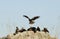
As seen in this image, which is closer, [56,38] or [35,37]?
[35,37]

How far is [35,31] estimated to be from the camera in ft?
97.4

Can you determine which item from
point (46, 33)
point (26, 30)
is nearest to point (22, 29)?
point (26, 30)

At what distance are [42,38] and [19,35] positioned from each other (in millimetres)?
2210

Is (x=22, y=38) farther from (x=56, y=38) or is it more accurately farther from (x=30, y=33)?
(x=56, y=38)

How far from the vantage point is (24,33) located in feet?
94.9

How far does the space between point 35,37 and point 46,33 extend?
1722 millimetres

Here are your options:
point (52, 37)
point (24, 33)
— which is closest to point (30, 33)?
point (24, 33)

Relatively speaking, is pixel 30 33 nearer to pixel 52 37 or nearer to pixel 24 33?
pixel 24 33

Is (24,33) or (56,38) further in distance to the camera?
(56,38)

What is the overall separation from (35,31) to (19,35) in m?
1.78

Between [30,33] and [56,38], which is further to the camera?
[56,38]

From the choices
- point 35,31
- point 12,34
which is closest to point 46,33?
point 35,31

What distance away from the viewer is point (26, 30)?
29969 millimetres

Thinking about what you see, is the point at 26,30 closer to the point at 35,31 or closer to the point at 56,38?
the point at 35,31
